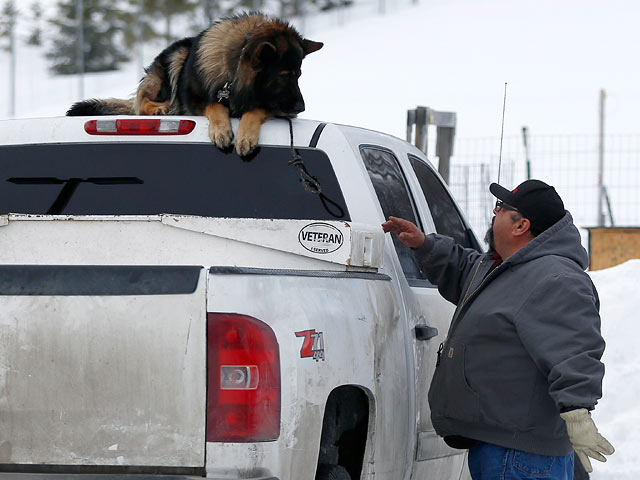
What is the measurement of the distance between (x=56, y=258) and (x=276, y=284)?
0.78m

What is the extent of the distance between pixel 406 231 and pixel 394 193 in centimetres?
40

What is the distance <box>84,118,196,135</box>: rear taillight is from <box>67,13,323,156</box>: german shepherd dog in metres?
0.27

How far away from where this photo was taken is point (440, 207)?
5.77m

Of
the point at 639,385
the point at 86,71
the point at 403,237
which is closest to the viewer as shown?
the point at 403,237

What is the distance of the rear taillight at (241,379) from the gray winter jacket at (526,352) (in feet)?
3.50

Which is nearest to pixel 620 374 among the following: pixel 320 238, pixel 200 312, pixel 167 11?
pixel 320 238

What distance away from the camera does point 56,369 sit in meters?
3.17

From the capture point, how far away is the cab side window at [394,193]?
473 cm

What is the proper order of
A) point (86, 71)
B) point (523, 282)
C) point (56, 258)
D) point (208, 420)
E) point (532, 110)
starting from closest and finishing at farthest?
1. point (208, 420)
2. point (56, 258)
3. point (523, 282)
4. point (532, 110)
5. point (86, 71)

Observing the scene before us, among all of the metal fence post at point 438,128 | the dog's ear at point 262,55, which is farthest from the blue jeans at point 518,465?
the metal fence post at point 438,128

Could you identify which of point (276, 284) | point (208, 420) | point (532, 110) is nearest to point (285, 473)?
point (208, 420)

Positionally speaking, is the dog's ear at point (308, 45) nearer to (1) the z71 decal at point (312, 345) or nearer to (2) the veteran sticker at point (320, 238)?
(2) the veteran sticker at point (320, 238)

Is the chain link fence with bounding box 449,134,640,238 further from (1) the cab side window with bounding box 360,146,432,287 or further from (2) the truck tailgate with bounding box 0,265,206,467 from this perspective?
(2) the truck tailgate with bounding box 0,265,206,467

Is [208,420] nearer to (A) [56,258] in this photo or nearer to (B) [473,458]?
(A) [56,258]
